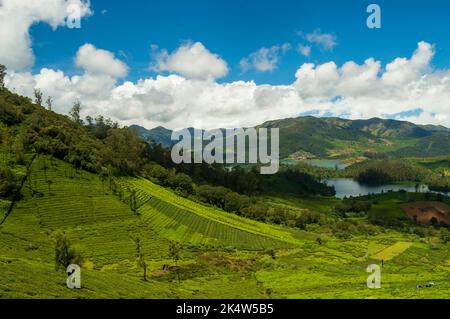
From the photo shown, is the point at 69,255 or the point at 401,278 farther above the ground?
the point at 69,255

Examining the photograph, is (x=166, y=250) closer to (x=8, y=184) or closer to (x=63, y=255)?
(x=63, y=255)

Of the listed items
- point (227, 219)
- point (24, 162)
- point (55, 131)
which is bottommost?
point (227, 219)

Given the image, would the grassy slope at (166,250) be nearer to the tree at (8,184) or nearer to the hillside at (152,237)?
the hillside at (152,237)

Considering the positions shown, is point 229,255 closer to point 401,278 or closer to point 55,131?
point 401,278

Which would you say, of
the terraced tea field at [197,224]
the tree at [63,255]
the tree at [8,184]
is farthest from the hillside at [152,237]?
the tree at [63,255]

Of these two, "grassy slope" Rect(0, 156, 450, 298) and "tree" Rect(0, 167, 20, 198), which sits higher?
"tree" Rect(0, 167, 20, 198)

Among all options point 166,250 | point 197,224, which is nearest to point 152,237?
point 166,250

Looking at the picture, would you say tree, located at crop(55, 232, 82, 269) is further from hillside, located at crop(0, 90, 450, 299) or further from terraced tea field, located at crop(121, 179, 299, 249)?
terraced tea field, located at crop(121, 179, 299, 249)

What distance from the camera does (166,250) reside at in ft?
347

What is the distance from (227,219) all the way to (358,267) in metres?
57.9

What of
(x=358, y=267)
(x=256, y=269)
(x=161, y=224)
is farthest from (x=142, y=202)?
(x=358, y=267)

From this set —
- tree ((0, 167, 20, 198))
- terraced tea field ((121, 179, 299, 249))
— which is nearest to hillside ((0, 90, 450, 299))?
tree ((0, 167, 20, 198))

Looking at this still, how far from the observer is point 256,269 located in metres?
99.9

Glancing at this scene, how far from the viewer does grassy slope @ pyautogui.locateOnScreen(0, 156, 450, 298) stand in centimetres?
6588
